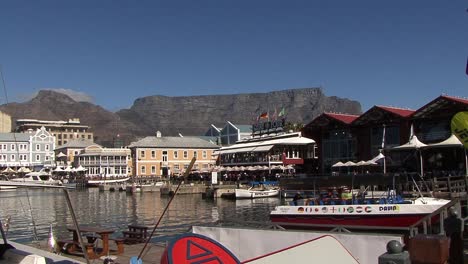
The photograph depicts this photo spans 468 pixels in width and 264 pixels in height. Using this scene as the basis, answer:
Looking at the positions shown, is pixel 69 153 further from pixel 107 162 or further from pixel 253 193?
pixel 253 193

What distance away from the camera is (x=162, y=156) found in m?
106

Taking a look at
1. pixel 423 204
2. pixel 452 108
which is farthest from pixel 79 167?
pixel 423 204

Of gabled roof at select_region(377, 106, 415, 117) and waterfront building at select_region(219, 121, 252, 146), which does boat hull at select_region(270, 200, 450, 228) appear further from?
waterfront building at select_region(219, 121, 252, 146)

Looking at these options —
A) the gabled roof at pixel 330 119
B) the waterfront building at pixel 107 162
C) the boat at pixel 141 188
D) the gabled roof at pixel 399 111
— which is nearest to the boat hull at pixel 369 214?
the gabled roof at pixel 399 111

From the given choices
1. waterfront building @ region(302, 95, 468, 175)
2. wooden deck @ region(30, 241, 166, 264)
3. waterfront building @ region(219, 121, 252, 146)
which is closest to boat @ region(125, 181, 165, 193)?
waterfront building @ region(302, 95, 468, 175)

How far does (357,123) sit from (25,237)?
45.1 metres

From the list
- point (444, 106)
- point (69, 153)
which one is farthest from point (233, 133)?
point (444, 106)

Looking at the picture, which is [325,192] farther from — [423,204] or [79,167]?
[79,167]

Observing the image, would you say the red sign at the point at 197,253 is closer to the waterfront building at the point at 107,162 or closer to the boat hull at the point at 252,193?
the boat hull at the point at 252,193

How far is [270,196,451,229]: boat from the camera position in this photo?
21734 millimetres

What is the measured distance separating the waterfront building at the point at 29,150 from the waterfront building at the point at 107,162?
19.1m

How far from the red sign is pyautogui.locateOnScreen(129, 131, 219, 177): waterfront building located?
96472mm

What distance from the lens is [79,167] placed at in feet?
365

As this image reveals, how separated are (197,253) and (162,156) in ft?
330
